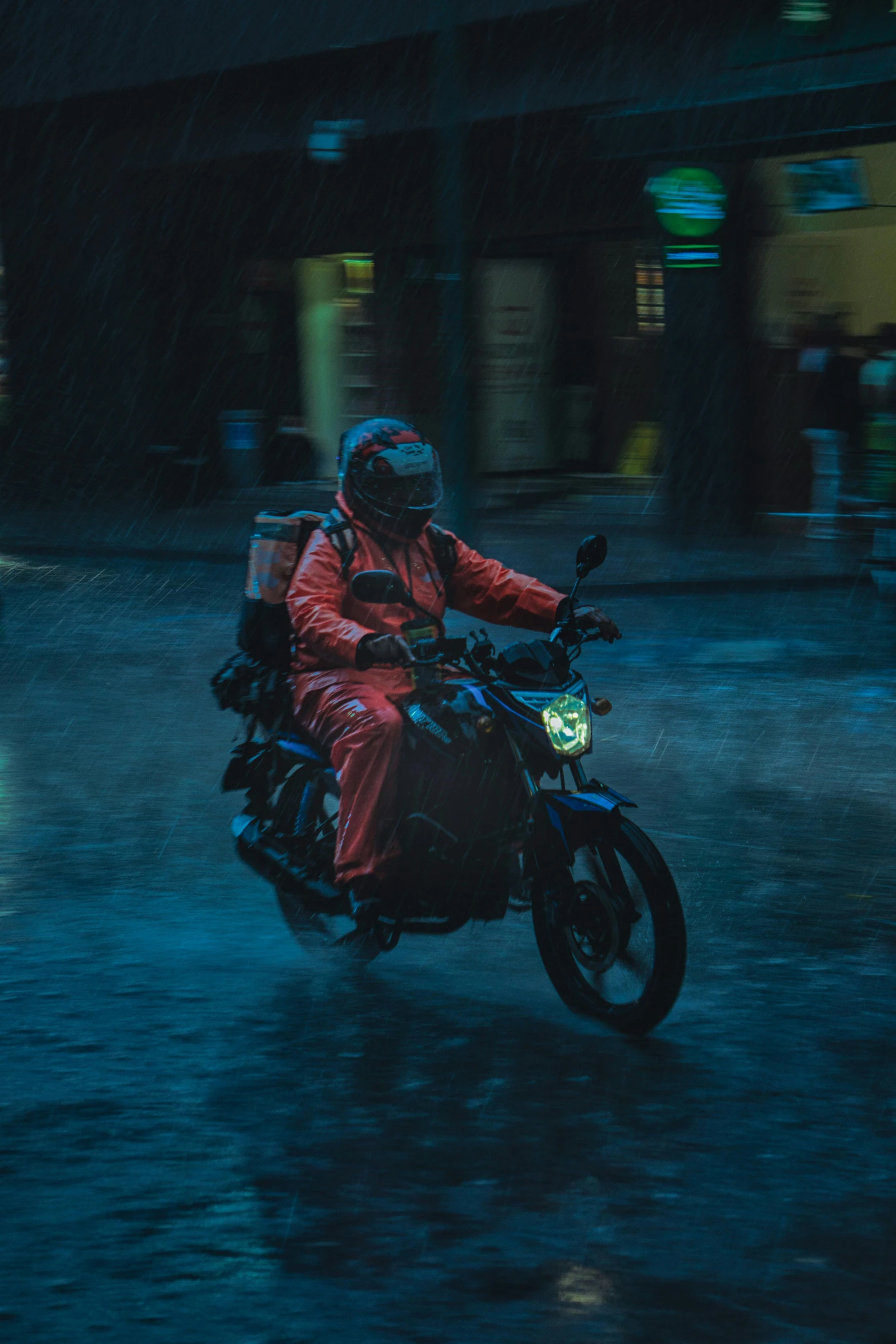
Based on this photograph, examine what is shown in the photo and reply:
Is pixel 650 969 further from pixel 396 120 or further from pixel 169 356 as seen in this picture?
pixel 169 356

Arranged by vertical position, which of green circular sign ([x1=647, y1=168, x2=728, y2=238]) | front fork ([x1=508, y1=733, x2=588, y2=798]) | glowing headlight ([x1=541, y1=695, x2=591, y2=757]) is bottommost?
front fork ([x1=508, y1=733, x2=588, y2=798])

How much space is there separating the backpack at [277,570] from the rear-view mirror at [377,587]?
0.90 m

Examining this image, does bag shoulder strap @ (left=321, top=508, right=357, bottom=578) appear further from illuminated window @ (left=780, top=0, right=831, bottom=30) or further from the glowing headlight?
illuminated window @ (left=780, top=0, right=831, bottom=30)

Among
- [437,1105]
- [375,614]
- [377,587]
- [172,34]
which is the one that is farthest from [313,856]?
[172,34]

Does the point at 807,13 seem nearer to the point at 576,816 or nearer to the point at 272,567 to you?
the point at 272,567

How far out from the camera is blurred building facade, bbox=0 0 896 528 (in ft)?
57.2

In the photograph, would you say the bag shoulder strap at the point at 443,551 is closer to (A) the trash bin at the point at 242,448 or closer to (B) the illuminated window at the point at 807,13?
(B) the illuminated window at the point at 807,13

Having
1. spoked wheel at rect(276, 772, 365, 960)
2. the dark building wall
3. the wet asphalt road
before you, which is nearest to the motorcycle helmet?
spoked wheel at rect(276, 772, 365, 960)

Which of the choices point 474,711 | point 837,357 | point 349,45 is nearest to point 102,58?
point 349,45

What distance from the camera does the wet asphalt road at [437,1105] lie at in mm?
3504

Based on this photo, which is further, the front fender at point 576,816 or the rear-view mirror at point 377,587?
the front fender at point 576,816

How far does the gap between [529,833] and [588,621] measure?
0.61m

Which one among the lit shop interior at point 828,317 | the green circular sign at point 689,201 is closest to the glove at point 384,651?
the lit shop interior at point 828,317

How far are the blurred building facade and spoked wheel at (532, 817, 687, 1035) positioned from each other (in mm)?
10025
